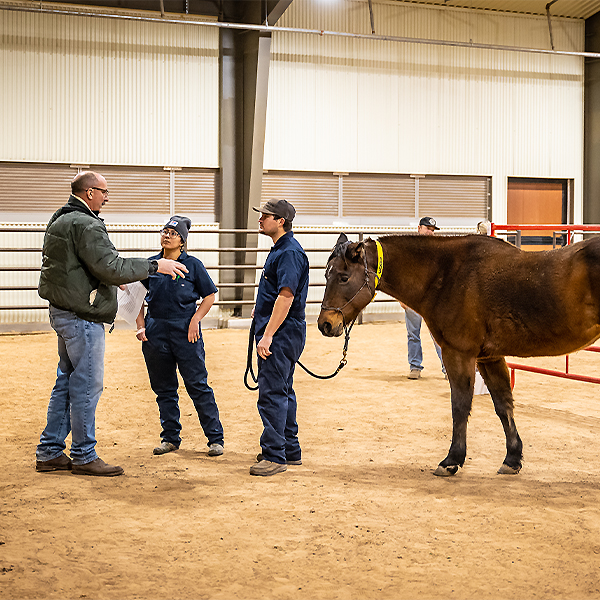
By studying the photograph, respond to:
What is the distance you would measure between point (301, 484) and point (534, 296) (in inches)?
74.4

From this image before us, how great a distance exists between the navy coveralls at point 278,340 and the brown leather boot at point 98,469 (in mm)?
995

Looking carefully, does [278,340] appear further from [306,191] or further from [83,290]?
[306,191]

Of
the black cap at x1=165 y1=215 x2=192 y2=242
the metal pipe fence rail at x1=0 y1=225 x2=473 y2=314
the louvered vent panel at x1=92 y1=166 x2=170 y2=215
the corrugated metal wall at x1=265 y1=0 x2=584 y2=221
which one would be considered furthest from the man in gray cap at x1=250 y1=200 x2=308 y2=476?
the corrugated metal wall at x1=265 y1=0 x2=584 y2=221

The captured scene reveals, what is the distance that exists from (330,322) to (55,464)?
2082 mm

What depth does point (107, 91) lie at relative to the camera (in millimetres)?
13664

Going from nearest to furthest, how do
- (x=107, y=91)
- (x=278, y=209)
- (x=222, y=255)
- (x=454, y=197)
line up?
(x=278, y=209), (x=107, y=91), (x=222, y=255), (x=454, y=197)

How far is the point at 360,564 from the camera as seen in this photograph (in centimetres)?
330

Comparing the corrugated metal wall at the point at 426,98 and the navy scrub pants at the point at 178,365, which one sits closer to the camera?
the navy scrub pants at the point at 178,365

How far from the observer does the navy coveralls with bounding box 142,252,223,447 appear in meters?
5.19

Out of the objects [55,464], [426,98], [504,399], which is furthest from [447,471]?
[426,98]

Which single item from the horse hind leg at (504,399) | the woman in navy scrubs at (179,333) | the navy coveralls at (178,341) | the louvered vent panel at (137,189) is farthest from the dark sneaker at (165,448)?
the louvered vent panel at (137,189)

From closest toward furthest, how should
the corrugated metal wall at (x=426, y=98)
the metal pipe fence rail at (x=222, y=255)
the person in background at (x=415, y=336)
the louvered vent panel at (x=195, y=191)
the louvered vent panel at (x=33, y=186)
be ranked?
the person in background at (x=415, y=336)
the metal pipe fence rail at (x=222, y=255)
the louvered vent panel at (x=33, y=186)
the louvered vent panel at (x=195, y=191)
the corrugated metal wall at (x=426, y=98)

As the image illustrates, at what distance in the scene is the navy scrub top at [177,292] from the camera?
5.21 meters

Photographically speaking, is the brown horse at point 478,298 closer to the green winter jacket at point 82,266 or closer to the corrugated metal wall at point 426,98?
the green winter jacket at point 82,266
